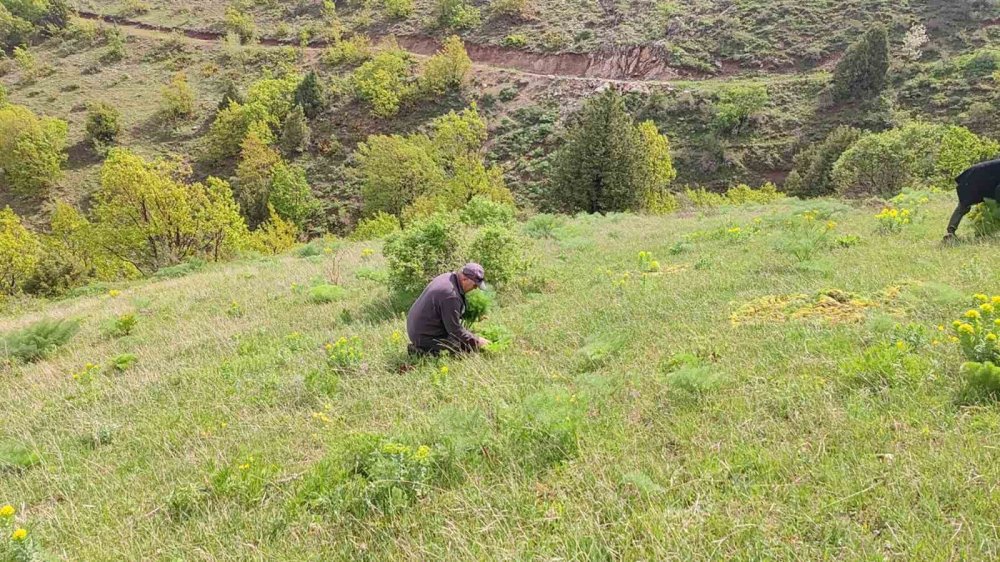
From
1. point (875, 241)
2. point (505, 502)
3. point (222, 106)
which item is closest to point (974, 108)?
point (875, 241)

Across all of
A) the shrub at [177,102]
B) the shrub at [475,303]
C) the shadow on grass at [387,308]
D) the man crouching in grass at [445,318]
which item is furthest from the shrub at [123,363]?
the shrub at [177,102]

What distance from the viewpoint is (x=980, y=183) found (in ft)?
24.8

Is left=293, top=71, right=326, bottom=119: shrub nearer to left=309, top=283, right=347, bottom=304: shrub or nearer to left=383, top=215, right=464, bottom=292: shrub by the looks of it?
left=309, top=283, right=347, bottom=304: shrub

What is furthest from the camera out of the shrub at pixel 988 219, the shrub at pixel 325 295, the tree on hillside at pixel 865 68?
the tree on hillside at pixel 865 68

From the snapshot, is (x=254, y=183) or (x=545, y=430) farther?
(x=254, y=183)

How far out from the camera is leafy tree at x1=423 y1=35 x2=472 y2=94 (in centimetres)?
4522

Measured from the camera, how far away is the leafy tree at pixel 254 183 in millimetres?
37688

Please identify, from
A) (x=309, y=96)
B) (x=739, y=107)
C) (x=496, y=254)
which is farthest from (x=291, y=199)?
(x=739, y=107)

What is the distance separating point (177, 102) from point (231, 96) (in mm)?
4676

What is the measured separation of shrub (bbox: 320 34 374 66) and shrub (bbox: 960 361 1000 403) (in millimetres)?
57195

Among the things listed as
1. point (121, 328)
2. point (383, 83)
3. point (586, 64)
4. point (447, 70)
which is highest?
point (447, 70)

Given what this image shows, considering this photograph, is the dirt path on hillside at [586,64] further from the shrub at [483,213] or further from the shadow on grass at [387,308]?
the shadow on grass at [387,308]

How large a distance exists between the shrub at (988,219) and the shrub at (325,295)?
405 inches

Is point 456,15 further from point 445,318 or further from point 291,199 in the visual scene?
point 445,318
